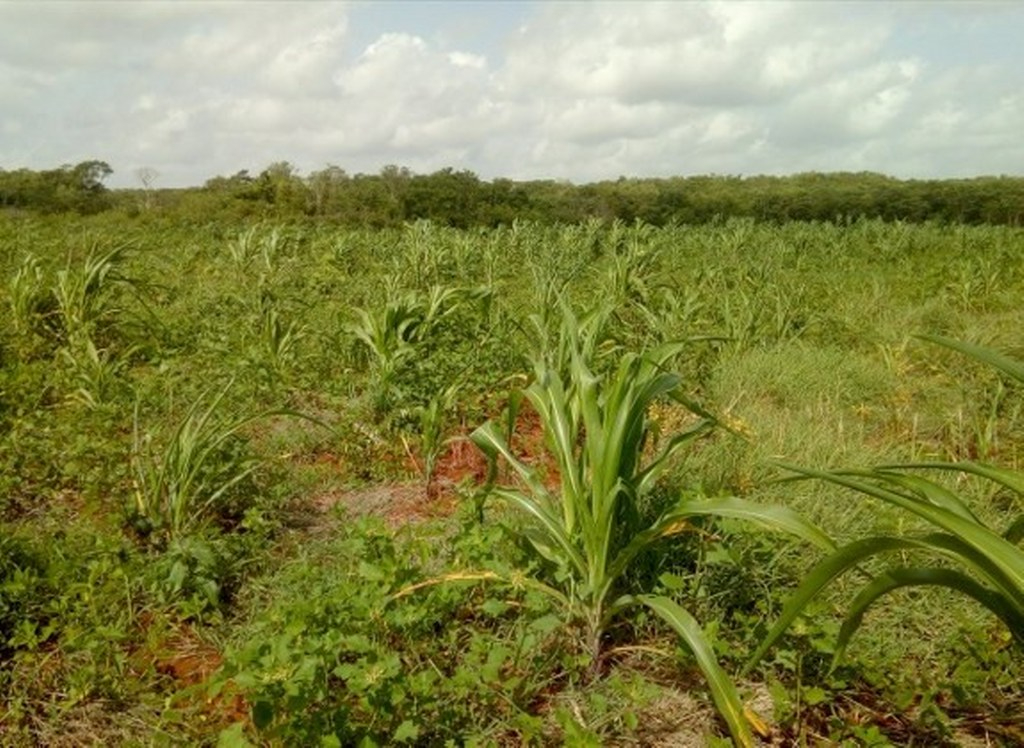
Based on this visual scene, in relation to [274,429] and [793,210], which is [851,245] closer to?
[274,429]

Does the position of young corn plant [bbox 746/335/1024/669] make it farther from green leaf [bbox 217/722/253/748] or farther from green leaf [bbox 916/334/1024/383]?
green leaf [bbox 217/722/253/748]

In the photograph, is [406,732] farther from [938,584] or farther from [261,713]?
[938,584]

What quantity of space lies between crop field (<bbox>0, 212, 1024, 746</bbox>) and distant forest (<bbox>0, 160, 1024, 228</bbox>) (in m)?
10.7

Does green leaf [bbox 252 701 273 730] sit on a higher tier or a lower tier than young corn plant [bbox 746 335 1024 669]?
lower

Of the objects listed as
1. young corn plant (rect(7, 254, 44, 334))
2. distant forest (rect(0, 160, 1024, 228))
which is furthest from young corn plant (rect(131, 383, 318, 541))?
distant forest (rect(0, 160, 1024, 228))

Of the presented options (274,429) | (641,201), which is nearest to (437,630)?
(274,429)

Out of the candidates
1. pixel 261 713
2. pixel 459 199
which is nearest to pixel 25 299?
pixel 261 713

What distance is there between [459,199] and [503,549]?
26.3m

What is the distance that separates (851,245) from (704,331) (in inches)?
398

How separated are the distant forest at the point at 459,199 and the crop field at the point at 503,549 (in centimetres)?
1066

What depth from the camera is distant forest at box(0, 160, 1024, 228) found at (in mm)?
24469

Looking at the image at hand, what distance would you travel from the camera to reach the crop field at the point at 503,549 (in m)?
1.66

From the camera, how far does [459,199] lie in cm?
2769

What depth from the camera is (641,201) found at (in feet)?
126
